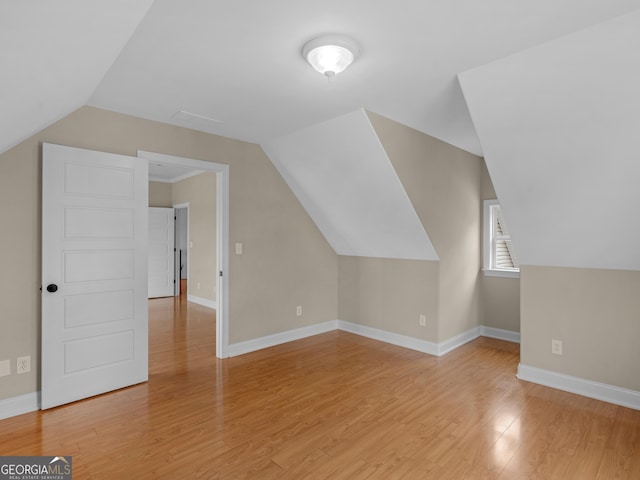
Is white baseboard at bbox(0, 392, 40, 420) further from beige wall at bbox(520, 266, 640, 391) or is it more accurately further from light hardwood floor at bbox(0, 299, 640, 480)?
beige wall at bbox(520, 266, 640, 391)

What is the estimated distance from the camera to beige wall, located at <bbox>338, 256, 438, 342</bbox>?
4.19 m

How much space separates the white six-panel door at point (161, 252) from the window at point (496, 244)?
6030 mm

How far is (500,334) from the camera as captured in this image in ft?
15.4

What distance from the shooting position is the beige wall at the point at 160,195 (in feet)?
24.7

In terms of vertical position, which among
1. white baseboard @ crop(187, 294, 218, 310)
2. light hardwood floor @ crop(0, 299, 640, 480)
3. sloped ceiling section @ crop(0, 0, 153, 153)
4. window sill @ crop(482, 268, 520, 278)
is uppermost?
sloped ceiling section @ crop(0, 0, 153, 153)

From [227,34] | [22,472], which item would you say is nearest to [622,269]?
[227,34]

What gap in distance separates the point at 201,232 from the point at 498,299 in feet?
16.9

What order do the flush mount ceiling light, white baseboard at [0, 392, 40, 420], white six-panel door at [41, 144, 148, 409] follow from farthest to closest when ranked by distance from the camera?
white six-panel door at [41, 144, 148, 409] → white baseboard at [0, 392, 40, 420] → the flush mount ceiling light

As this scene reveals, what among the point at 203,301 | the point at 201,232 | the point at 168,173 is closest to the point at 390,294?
the point at 203,301

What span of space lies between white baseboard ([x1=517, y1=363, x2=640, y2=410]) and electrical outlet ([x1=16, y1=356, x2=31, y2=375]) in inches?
164

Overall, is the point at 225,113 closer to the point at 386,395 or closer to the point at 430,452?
the point at 386,395

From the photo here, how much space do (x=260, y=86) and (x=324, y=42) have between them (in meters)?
0.80

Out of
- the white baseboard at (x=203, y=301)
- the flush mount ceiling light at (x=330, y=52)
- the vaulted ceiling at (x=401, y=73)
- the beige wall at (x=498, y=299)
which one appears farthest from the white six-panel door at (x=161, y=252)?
the flush mount ceiling light at (x=330, y=52)

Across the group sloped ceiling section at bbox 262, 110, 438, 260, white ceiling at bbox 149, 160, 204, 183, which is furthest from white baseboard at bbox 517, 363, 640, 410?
white ceiling at bbox 149, 160, 204, 183
